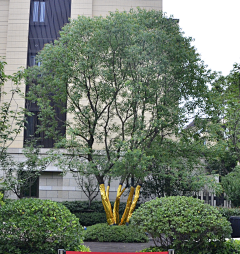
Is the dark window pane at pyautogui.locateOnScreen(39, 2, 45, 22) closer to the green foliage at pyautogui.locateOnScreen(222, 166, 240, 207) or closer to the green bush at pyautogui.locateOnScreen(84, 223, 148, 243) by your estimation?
the green bush at pyautogui.locateOnScreen(84, 223, 148, 243)

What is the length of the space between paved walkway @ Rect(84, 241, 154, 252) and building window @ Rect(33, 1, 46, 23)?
17.8 metres

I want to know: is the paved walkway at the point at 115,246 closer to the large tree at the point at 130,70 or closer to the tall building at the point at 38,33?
the large tree at the point at 130,70

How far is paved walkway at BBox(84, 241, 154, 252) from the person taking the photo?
11955 mm

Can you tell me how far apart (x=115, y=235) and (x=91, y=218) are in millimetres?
6271

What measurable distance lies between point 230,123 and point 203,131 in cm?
136

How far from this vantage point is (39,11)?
24797 millimetres

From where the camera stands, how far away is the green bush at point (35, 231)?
718 cm

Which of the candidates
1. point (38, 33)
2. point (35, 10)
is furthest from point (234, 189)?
point (35, 10)

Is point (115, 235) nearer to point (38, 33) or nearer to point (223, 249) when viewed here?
point (223, 249)

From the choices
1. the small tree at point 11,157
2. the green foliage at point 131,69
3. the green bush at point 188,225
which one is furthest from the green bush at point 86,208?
the green bush at point 188,225

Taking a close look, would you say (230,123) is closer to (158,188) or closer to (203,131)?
(203,131)

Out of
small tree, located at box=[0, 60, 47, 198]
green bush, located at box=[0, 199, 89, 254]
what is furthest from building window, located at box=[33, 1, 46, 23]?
green bush, located at box=[0, 199, 89, 254]

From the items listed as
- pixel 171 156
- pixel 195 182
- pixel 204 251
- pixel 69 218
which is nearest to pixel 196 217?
pixel 204 251

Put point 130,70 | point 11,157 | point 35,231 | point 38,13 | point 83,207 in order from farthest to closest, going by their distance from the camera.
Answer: point 38,13 → point 83,207 → point 11,157 → point 130,70 → point 35,231
